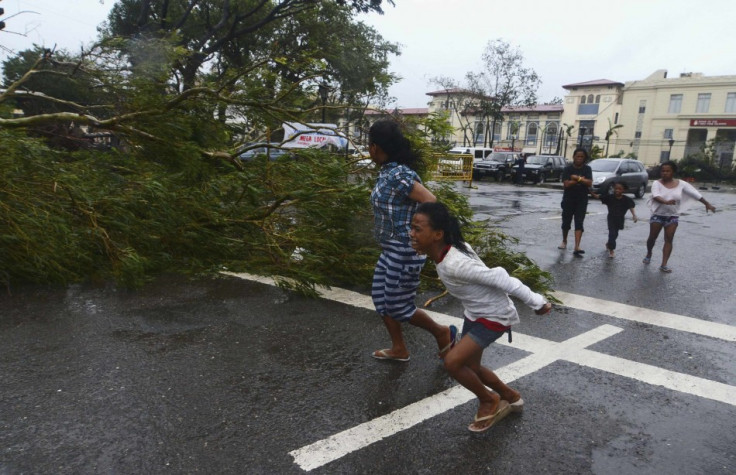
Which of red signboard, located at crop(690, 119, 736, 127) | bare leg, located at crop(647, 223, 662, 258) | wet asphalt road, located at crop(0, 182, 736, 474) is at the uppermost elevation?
red signboard, located at crop(690, 119, 736, 127)

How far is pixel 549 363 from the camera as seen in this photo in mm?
4098

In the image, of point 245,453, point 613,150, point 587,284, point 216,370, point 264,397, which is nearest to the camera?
point 245,453

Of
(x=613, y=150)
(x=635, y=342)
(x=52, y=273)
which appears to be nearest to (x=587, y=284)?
(x=635, y=342)

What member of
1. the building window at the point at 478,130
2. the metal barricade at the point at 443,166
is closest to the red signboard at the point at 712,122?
the building window at the point at 478,130

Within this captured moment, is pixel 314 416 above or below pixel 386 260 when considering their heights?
below

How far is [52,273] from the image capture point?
5.39 m

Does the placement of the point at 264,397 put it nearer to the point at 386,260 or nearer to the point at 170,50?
the point at 386,260

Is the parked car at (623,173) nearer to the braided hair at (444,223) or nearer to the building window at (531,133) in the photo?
the braided hair at (444,223)

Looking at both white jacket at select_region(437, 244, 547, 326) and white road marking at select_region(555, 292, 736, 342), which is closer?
white jacket at select_region(437, 244, 547, 326)

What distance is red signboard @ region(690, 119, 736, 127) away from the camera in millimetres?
58500

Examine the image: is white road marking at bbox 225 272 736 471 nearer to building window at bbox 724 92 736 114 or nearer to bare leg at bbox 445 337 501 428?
bare leg at bbox 445 337 501 428

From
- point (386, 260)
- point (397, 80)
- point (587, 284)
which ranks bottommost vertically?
point (587, 284)

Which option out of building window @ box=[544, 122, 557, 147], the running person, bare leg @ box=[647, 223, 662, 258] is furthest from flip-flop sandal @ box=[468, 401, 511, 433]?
building window @ box=[544, 122, 557, 147]

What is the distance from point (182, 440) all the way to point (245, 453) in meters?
0.38
